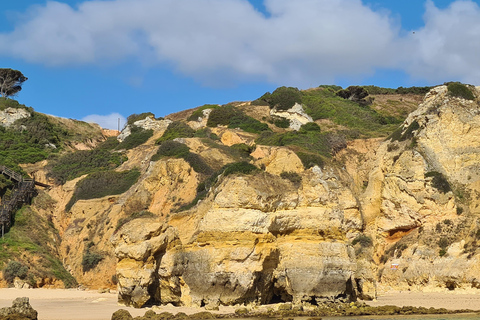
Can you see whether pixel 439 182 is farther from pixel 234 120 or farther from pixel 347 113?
pixel 347 113

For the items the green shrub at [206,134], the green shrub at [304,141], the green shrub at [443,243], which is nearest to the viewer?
the green shrub at [443,243]

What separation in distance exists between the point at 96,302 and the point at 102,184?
19762 mm

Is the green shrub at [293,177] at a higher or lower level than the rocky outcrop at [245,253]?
higher

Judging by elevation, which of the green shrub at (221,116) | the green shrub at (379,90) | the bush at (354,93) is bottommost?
the green shrub at (221,116)

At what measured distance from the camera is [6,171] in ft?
152

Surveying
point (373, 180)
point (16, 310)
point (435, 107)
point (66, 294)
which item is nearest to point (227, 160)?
point (373, 180)

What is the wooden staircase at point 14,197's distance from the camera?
40000mm

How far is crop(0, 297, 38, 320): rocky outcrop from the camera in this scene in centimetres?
1900

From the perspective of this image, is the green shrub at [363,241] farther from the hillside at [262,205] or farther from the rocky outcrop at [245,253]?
the rocky outcrop at [245,253]

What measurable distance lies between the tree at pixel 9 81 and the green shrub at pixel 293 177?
59.3 metres

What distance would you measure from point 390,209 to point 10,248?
2186cm

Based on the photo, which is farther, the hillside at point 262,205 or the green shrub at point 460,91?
the green shrub at point 460,91

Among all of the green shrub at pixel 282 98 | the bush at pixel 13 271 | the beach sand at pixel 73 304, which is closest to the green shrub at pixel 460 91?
the beach sand at pixel 73 304

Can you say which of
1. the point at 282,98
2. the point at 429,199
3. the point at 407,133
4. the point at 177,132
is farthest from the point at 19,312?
the point at 282,98
